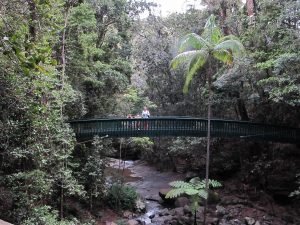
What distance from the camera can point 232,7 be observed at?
674 inches

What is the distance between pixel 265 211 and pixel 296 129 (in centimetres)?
364

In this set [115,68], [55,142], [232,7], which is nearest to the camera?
[55,142]

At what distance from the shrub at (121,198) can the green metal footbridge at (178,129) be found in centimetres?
298

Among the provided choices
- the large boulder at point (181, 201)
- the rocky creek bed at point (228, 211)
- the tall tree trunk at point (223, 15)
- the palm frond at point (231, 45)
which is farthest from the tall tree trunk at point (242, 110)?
the palm frond at point (231, 45)

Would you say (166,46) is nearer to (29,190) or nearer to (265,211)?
(265,211)

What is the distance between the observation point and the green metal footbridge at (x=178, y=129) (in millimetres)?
11758

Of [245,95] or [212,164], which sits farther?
[212,164]

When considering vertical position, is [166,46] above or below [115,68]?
above

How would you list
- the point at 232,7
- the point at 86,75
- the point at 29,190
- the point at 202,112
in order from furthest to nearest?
the point at 202,112 < the point at 232,7 < the point at 86,75 < the point at 29,190

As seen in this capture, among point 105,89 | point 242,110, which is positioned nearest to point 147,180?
point 242,110

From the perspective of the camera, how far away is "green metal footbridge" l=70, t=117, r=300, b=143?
1176cm

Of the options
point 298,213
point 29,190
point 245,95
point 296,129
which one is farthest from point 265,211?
point 29,190

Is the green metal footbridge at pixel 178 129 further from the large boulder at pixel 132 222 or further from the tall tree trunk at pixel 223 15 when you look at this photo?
the tall tree trunk at pixel 223 15

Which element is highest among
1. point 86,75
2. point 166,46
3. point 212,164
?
point 166,46
